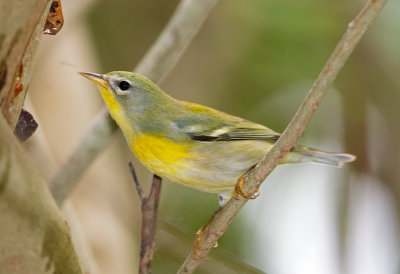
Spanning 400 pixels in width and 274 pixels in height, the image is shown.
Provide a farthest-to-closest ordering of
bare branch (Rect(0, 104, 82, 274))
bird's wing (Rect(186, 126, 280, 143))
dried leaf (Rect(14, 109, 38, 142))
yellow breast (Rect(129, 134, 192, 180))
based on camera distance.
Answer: bird's wing (Rect(186, 126, 280, 143)) < yellow breast (Rect(129, 134, 192, 180)) < dried leaf (Rect(14, 109, 38, 142)) < bare branch (Rect(0, 104, 82, 274))

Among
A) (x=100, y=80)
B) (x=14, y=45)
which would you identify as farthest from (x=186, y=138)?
(x=14, y=45)

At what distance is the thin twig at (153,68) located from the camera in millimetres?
3340

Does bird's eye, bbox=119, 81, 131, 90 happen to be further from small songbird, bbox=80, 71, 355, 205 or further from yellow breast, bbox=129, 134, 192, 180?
yellow breast, bbox=129, 134, 192, 180

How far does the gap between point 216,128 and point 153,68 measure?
0.58m

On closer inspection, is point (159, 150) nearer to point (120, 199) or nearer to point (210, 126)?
point (210, 126)

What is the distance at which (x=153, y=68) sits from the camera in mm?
3408

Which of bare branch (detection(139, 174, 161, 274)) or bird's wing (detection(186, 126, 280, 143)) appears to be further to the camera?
bird's wing (detection(186, 126, 280, 143))

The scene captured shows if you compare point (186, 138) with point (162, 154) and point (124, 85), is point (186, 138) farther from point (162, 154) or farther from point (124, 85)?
point (124, 85)

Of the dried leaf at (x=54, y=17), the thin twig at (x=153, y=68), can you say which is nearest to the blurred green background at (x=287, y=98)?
the thin twig at (x=153, y=68)

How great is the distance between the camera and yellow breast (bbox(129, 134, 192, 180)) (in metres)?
2.79

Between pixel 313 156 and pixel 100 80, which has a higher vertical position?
pixel 313 156

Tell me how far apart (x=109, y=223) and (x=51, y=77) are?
3.87ft

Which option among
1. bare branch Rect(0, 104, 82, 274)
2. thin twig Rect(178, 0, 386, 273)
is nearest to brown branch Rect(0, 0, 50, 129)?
bare branch Rect(0, 104, 82, 274)

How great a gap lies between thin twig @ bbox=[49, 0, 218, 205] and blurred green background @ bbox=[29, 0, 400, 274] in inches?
17.1
